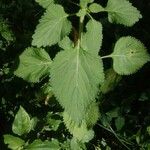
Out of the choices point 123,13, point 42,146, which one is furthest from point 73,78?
point 42,146

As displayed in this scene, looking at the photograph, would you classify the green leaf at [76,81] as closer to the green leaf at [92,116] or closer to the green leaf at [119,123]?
the green leaf at [92,116]

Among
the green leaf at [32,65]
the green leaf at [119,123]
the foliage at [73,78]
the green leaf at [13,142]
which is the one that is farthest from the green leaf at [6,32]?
the green leaf at [119,123]

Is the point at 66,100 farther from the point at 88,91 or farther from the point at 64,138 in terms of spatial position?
the point at 64,138

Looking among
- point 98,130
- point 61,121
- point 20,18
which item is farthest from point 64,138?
point 20,18

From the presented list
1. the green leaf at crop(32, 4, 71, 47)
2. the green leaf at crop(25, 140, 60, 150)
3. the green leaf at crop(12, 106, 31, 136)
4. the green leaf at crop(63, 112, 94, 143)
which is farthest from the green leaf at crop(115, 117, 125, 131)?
the green leaf at crop(32, 4, 71, 47)

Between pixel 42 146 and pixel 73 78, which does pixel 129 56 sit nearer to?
pixel 73 78

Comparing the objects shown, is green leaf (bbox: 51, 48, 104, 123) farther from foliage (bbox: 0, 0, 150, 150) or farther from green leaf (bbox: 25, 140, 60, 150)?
green leaf (bbox: 25, 140, 60, 150)
